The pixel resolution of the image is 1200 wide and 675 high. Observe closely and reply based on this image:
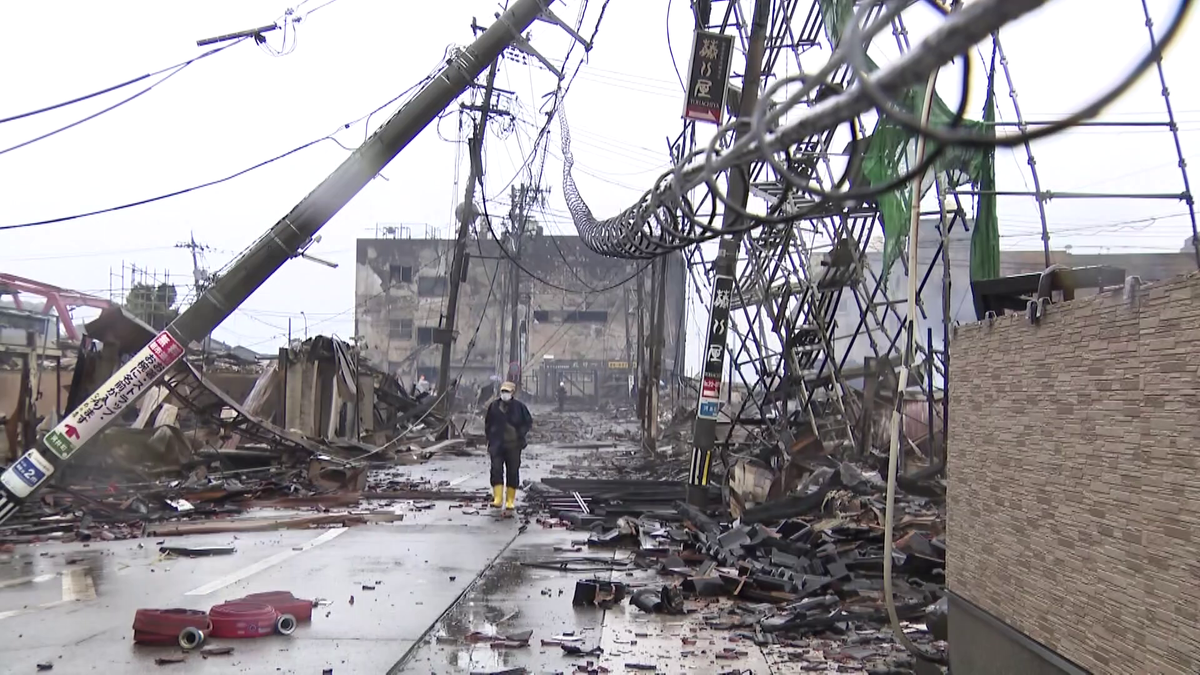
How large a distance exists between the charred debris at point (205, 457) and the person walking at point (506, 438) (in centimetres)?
202

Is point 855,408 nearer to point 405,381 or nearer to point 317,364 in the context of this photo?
point 317,364

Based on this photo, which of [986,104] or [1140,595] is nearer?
[1140,595]

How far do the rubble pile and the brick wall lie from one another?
165cm

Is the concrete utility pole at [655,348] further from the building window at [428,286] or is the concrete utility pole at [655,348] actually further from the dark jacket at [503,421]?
the building window at [428,286]

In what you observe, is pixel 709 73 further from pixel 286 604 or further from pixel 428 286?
pixel 428 286

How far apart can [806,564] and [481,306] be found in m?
63.4

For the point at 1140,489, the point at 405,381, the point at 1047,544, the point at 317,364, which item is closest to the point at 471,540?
the point at 1047,544

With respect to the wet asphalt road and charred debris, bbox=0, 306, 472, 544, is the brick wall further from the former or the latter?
charred debris, bbox=0, 306, 472, 544

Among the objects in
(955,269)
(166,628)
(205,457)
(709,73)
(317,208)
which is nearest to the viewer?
(166,628)

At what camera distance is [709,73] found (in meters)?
13.6

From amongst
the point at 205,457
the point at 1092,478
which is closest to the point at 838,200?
the point at 1092,478

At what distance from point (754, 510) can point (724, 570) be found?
2.76 metres

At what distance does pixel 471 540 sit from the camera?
1271cm

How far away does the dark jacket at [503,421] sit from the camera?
50.8ft
